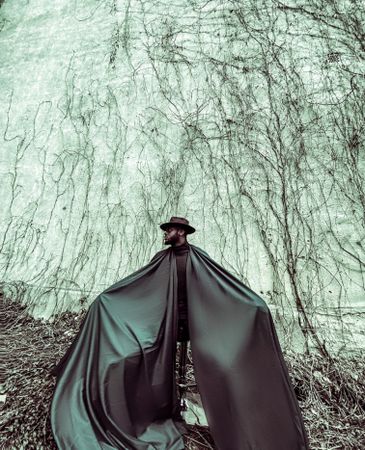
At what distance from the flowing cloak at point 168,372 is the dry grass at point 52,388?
0.70 ft

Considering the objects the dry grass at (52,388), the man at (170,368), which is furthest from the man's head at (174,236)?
the dry grass at (52,388)

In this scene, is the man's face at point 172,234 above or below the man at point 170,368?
above

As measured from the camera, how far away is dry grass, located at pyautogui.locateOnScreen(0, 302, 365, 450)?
2.28 meters

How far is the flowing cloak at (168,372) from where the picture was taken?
2.17m

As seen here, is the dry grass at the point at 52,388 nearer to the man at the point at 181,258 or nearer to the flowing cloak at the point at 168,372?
the flowing cloak at the point at 168,372

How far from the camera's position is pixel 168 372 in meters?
2.54

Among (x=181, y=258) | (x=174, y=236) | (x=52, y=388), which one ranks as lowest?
(x=52, y=388)

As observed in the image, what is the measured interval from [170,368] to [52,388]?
867 mm

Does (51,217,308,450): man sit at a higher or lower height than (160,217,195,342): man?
lower

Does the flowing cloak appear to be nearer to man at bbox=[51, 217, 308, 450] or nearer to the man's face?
man at bbox=[51, 217, 308, 450]

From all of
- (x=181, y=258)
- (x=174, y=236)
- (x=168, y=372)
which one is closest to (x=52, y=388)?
(x=168, y=372)

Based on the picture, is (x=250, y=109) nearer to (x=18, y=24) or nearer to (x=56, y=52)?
(x=56, y=52)

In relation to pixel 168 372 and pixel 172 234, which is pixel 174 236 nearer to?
pixel 172 234

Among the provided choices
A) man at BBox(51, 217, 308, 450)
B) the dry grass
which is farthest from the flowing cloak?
the dry grass
